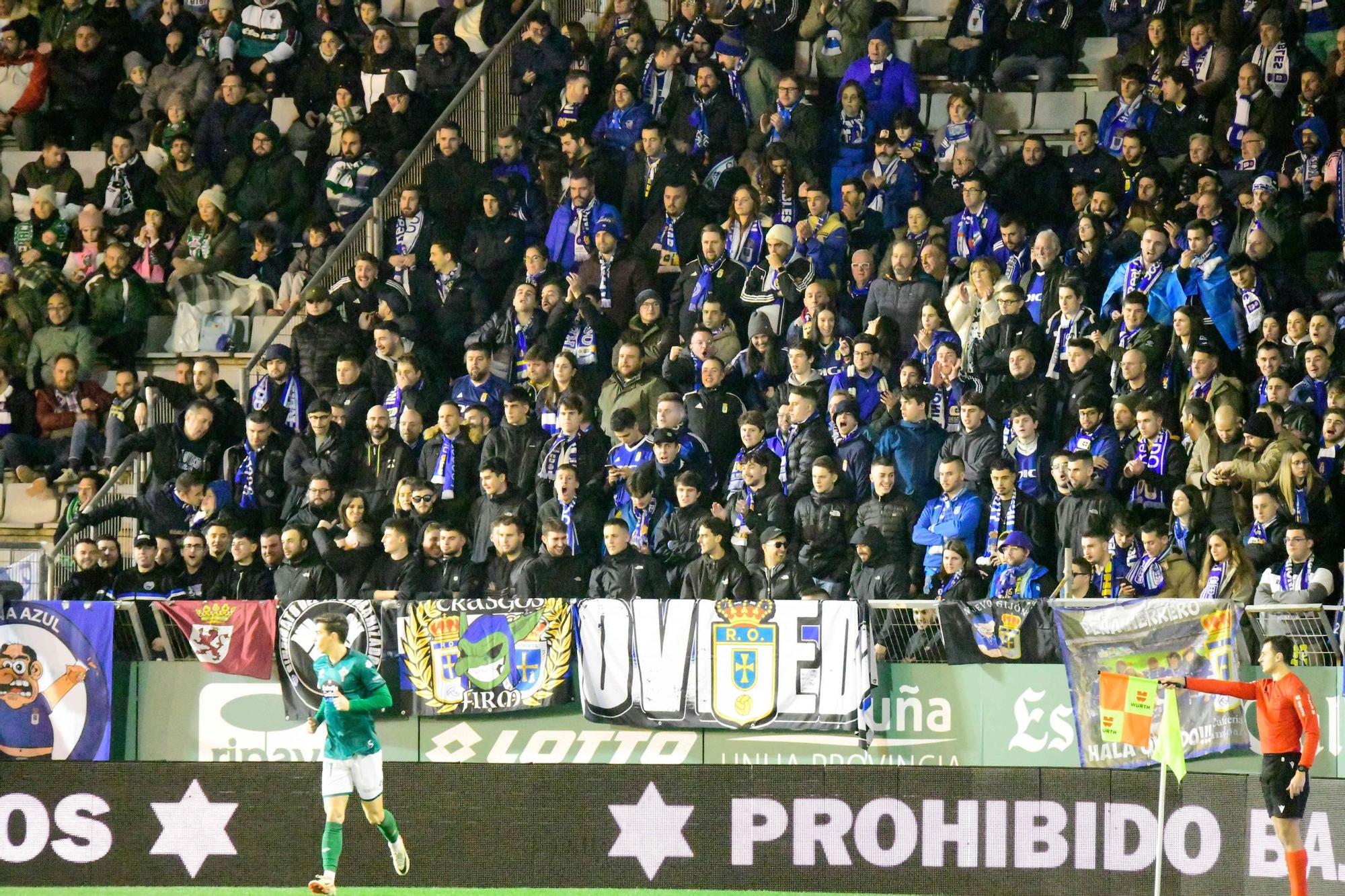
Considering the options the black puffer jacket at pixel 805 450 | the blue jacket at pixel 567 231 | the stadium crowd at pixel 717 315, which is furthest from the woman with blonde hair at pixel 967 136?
the black puffer jacket at pixel 805 450

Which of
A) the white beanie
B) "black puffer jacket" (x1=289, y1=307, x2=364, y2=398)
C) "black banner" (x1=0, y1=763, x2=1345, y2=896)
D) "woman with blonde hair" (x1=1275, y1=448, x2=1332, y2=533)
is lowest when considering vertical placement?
"black banner" (x1=0, y1=763, x2=1345, y2=896)

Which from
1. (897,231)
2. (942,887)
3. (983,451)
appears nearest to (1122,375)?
(983,451)

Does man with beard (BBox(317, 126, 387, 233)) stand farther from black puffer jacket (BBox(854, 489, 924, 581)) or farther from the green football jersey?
the green football jersey

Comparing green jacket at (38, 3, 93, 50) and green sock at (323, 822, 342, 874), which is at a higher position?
green jacket at (38, 3, 93, 50)

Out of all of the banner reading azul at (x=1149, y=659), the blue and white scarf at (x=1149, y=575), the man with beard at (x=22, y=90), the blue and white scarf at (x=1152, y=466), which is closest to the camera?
the banner reading azul at (x=1149, y=659)

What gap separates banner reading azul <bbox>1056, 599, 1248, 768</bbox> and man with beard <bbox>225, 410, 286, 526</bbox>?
23.0ft

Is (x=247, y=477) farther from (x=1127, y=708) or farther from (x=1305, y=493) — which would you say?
(x=1305, y=493)

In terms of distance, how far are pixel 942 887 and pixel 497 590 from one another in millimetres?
3934

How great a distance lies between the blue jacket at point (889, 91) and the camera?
19.0 meters

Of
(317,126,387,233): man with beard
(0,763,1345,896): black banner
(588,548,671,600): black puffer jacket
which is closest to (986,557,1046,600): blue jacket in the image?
(0,763,1345,896): black banner

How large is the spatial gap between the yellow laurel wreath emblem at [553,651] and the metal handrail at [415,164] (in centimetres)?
587

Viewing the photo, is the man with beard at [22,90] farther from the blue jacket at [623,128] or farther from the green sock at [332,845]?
the green sock at [332,845]

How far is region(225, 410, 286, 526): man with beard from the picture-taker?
56.0ft

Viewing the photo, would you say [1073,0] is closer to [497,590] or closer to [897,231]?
[897,231]
